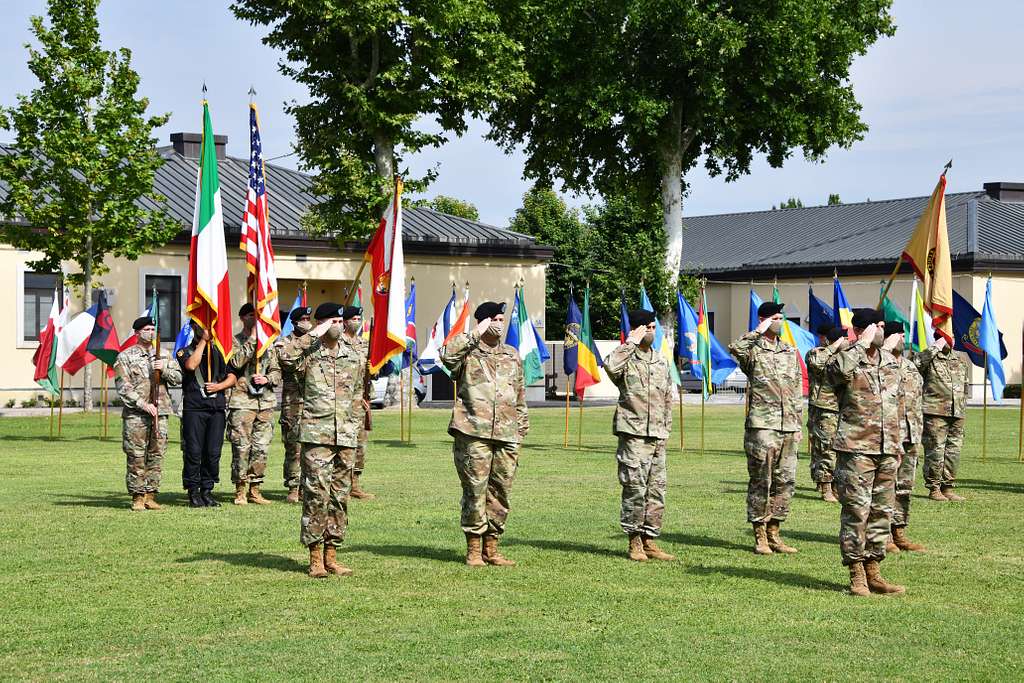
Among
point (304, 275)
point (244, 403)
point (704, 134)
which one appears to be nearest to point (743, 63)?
point (704, 134)

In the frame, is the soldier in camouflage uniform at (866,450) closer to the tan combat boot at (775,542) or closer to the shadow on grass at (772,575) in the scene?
the shadow on grass at (772,575)

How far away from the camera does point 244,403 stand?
53.0 ft

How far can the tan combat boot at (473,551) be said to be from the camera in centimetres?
1180

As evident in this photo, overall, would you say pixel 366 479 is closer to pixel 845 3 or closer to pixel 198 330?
pixel 198 330

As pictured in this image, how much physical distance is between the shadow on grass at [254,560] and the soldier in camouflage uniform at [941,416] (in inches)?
346

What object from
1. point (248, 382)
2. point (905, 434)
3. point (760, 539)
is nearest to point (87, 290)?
point (248, 382)

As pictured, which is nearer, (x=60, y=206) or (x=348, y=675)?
(x=348, y=675)

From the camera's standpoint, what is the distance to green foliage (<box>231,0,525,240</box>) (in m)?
38.2

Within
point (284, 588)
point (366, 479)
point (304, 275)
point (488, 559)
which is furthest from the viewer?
point (304, 275)

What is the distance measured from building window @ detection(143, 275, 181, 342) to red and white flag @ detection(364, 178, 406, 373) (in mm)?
27757

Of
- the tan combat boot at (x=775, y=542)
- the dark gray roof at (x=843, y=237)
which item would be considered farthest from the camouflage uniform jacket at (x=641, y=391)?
the dark gray roof at (x=843, y=237)

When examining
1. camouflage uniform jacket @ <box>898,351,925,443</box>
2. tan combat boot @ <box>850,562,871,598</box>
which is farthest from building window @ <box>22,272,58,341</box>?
tan combat boot @ <box>850,562,871,598</box>

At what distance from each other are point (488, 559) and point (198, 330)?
6029mm

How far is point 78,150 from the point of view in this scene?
107 feet
